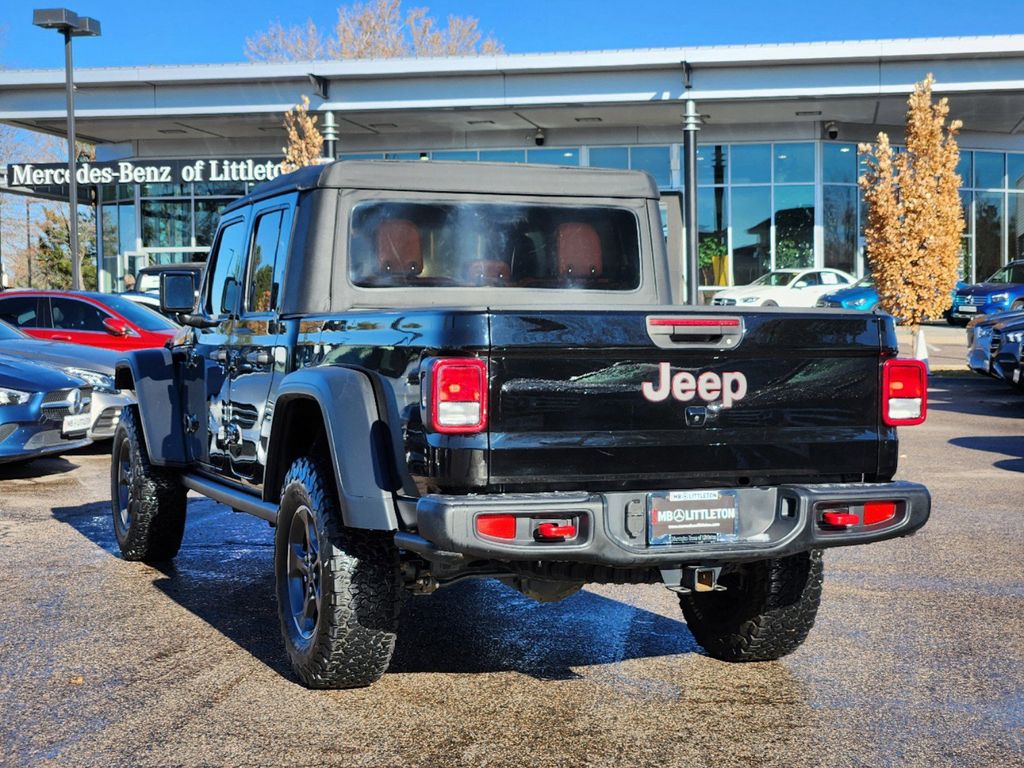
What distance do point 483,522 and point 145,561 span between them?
13.0ft

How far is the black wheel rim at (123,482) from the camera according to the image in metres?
7.53

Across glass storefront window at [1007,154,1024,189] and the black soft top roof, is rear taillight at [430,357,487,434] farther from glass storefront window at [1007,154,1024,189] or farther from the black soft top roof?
glass storefront window at [1007,154,1024,189]

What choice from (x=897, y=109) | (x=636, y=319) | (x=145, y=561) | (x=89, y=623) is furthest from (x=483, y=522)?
(x=897, y=109)

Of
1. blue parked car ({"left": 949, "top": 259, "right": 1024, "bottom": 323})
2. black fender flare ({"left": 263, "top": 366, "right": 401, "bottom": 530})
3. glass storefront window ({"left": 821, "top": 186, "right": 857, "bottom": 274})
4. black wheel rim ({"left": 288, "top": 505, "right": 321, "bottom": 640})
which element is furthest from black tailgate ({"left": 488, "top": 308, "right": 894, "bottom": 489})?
glass storefront window ({"left": 821, "top": 186, "right": 857, "bottom": 274})

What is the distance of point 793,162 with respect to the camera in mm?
35938

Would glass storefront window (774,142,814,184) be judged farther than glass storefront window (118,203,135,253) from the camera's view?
No

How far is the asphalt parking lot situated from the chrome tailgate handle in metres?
1.34

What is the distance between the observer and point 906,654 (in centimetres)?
545

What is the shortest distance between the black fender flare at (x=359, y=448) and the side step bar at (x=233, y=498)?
2.75ft

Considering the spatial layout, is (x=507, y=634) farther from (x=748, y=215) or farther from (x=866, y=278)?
(x=748, y=215)

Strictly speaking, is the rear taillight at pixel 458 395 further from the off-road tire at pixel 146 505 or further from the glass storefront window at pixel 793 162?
the glass storefront window at pixel 793 162

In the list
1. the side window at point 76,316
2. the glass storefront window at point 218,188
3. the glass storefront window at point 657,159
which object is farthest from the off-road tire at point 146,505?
the glass storefront window at point 218,188

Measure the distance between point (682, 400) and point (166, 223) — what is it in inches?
1450

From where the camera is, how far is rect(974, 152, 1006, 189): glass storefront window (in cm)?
3878
